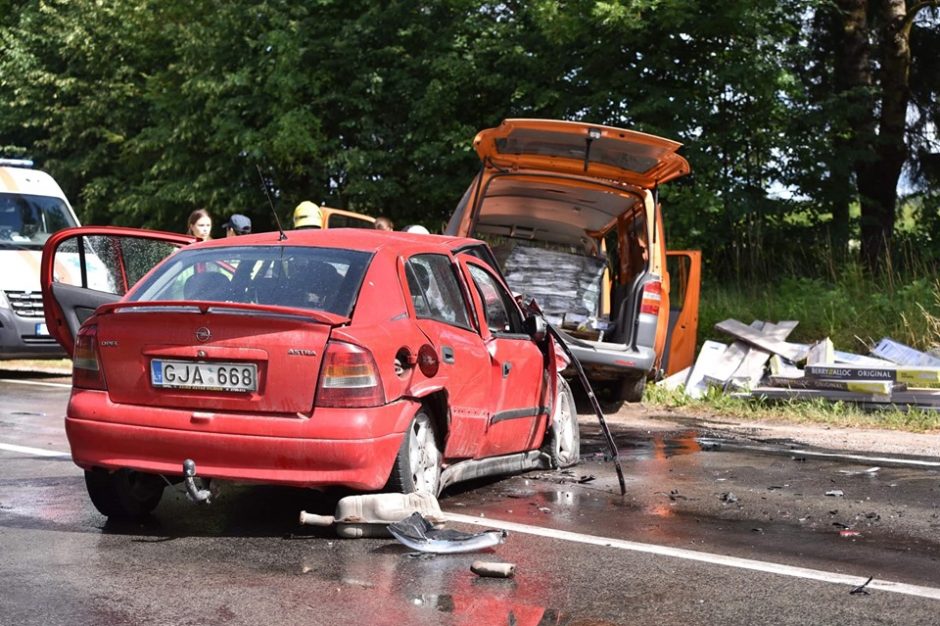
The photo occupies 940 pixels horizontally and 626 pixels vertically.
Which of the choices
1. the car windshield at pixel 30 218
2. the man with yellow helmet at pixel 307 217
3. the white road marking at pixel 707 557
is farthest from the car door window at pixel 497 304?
the car windshield at pixel 30 218

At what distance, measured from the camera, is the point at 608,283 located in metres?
14.5

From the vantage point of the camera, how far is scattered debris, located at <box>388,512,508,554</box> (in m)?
6.13

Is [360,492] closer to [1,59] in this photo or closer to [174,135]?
[174,135]

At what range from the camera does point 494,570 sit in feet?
18.4

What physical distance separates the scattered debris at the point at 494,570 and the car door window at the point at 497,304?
2637 mm

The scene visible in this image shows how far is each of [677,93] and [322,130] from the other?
22.9ft

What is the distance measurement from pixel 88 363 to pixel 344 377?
4.47 ft

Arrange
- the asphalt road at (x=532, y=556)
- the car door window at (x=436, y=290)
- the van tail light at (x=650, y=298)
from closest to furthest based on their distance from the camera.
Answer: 1. the asphalt road at (x=532, y=556)
2. the car door window at (x=436, y=290)
3. the van tail light at (x=650, y=298)

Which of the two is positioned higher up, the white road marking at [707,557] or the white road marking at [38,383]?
the white road marking at [707,557]

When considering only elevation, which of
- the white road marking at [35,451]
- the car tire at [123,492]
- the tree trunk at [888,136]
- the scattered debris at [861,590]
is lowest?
the white road marking at [35,451]

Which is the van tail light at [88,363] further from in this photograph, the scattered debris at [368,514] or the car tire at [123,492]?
the scattered debris at [368,514]

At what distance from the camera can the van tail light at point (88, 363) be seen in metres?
6.68

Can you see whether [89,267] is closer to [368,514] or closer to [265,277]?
[265,277]

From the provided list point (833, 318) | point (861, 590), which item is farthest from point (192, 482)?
point (833, 318)
